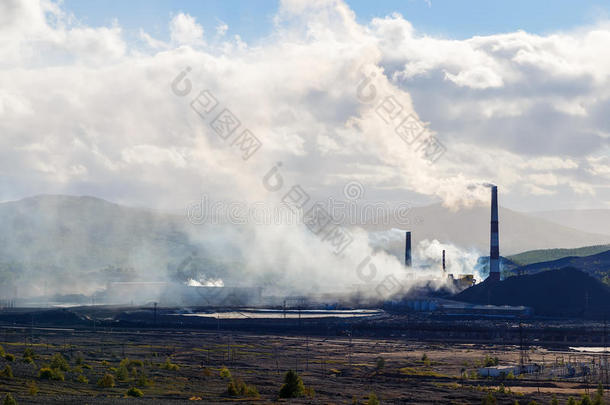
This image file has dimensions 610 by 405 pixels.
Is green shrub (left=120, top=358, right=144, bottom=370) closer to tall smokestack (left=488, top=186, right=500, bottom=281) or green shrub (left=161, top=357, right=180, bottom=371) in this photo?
green shrub (left=161, top=357, right=180, bottom=371)

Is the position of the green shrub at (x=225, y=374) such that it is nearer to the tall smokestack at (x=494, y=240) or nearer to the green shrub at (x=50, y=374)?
the green shrub at (x=50, y=374)

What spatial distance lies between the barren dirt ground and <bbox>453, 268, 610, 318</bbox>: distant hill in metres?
45.5

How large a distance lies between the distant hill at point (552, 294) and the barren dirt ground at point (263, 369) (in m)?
45.5

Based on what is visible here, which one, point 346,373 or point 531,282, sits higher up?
point 531,282

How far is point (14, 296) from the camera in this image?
198500 mm

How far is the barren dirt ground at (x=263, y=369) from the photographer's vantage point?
5081 cm

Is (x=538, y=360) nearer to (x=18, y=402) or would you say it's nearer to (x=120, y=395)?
(x=120, y=395)

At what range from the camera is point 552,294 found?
143m

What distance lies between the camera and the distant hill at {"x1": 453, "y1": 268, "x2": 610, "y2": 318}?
136 metres

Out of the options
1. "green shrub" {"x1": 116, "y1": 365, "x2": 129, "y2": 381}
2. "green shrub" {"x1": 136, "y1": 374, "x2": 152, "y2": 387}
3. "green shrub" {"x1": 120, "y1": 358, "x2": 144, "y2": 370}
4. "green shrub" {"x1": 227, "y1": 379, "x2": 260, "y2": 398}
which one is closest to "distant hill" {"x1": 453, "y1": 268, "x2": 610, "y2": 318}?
"green shrub" {"x1": 120, "y1": 358, "x2": 144, "y2": 370}

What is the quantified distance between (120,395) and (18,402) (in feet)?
25.7

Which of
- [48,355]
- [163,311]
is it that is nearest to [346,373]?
[48,355]

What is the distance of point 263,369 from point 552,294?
292 feet

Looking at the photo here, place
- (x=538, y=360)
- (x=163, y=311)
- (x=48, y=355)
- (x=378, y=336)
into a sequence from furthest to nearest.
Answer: (x=163, y=311), (x=378, y=336), (x=538, y=360), (x=48, y=355)
